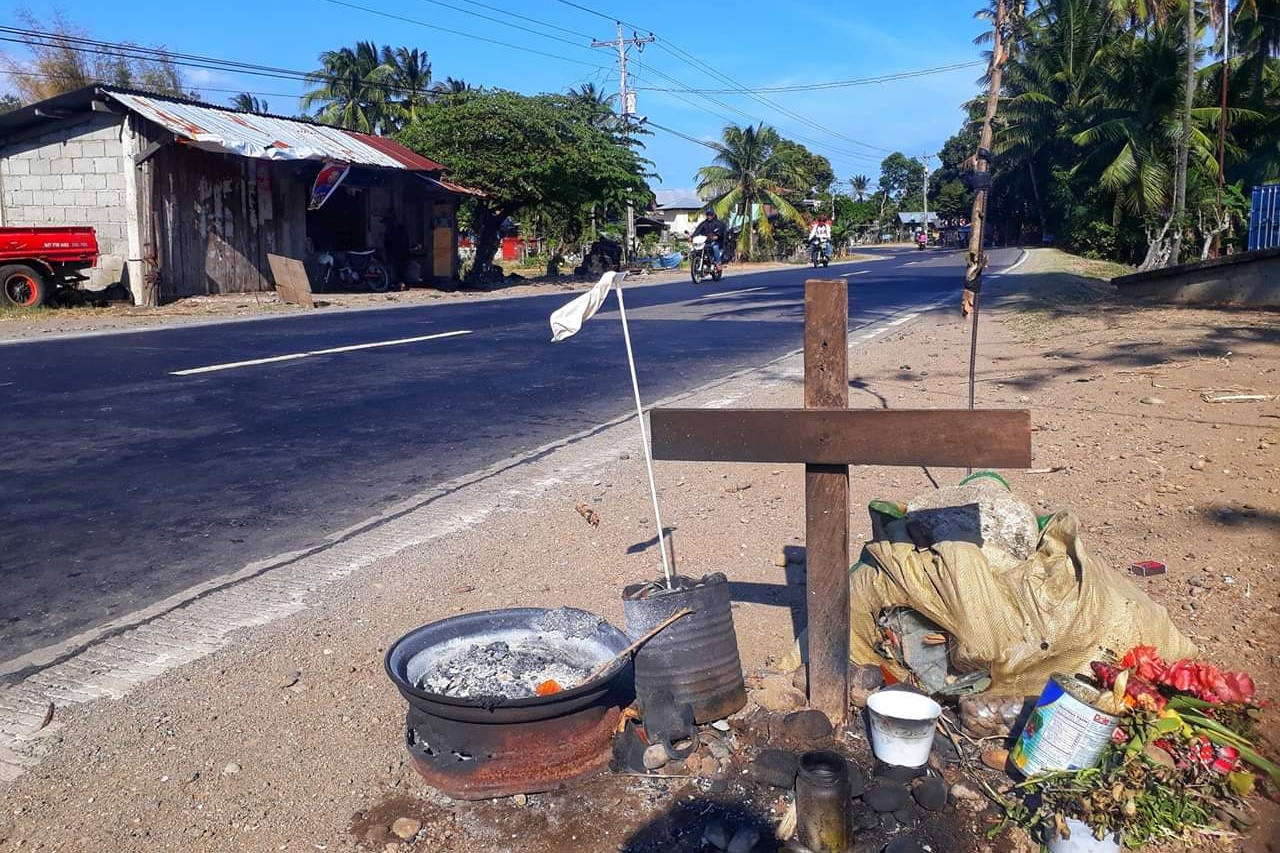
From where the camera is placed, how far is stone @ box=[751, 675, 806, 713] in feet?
11.6

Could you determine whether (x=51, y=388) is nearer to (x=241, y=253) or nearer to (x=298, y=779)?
(x=298, y=779)

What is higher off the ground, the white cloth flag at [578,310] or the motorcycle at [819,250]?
the motorcycle at [819,250]

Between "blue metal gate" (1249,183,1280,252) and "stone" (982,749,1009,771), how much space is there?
19215mm

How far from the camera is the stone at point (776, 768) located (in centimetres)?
307

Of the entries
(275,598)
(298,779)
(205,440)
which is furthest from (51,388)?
(298,779)

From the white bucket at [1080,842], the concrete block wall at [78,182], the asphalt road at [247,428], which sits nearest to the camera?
the white bucket at [1080,842]

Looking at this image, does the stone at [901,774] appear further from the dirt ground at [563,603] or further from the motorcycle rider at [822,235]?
the motorcycle rider at [822,235]

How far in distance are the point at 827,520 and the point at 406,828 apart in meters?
1.49

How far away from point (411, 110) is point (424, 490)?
183 feet

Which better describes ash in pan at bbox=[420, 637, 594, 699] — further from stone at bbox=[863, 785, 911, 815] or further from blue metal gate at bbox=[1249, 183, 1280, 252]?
blue metal gate at bbox=[1249, 183, 1280, 252]

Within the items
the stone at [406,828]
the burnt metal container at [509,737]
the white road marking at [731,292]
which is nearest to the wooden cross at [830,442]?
the burnt metal container at [509,737]

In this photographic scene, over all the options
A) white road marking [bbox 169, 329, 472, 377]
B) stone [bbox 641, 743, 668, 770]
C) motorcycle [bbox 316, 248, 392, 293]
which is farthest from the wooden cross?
motorcycle [bbox 316, 248, 392, 293]

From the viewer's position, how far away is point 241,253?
80.6ft

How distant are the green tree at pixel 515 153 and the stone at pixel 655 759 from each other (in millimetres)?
27971
